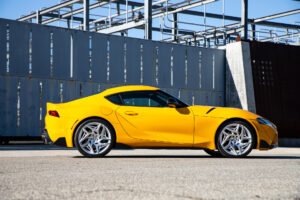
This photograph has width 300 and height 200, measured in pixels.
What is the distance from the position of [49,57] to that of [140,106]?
7418 millimetres

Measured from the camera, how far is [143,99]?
8688 mm

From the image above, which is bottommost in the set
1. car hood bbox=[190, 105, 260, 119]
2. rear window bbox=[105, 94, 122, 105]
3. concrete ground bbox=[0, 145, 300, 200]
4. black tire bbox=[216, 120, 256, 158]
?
concrete ground bbox=[0, 145, 300, 200]

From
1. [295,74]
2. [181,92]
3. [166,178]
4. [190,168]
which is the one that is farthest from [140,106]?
[295,74]

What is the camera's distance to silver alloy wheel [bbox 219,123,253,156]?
28.2ft

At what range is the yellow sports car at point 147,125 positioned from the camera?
27.4 feet

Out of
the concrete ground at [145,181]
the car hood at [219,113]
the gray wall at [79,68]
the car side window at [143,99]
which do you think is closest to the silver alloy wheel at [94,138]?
the car side window at [143,99]

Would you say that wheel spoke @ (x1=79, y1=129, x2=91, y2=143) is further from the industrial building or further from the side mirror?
the industrial building

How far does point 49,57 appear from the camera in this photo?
15219 millimetres

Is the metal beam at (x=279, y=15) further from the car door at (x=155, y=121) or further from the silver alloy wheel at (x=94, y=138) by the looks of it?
the silver alloy wheel at (x=94, y=138)

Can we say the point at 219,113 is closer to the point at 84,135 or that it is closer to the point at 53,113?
the point at 84,135

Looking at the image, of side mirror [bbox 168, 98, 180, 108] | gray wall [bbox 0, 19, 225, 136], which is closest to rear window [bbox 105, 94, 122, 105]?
side mirror [bbox 168, 98, 180, 108]

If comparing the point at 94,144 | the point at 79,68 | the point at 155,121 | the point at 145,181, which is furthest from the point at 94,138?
the point at 79,68

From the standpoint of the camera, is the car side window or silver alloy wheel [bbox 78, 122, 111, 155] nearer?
silver alloy wheel [bbox 78, 122, 111, 155]

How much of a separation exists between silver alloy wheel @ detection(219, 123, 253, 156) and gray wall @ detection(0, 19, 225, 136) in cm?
757
